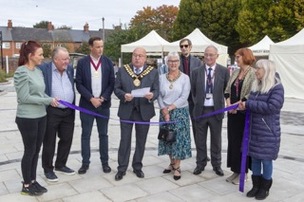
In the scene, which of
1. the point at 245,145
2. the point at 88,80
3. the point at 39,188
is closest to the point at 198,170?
the point at 245,145

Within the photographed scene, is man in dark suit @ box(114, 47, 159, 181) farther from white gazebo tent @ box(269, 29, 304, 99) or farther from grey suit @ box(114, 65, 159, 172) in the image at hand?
white gazebo tent @ box(269, 29, 304, 99)

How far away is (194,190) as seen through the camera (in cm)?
429

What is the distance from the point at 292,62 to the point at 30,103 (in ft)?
41.9

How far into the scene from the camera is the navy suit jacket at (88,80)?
470cm

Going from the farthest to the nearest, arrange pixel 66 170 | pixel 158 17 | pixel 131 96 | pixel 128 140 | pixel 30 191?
pixel 158 17 → pixel 66 170 → pixel 128 140 → pixel 131 96 → pixel 30 191

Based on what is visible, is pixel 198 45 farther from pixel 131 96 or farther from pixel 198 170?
pixel 131 96

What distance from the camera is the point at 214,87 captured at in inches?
184

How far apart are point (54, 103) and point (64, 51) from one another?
2.59ft

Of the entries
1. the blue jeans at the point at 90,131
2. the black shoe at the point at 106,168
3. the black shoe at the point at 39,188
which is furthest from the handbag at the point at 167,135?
the black shoe at the point at 39,188

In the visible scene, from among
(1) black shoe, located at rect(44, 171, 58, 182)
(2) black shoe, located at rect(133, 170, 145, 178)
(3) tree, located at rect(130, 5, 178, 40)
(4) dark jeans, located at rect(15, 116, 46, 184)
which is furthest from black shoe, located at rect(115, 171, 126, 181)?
(3) tree, located at rect(130, 5, 178, 40)

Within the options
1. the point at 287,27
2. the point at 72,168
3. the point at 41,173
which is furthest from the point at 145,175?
the point at 287,27

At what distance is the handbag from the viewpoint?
4.54 meters

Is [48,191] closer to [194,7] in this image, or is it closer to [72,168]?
[72,168]

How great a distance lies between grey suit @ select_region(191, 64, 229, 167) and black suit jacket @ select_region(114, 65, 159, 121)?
2.00ft
